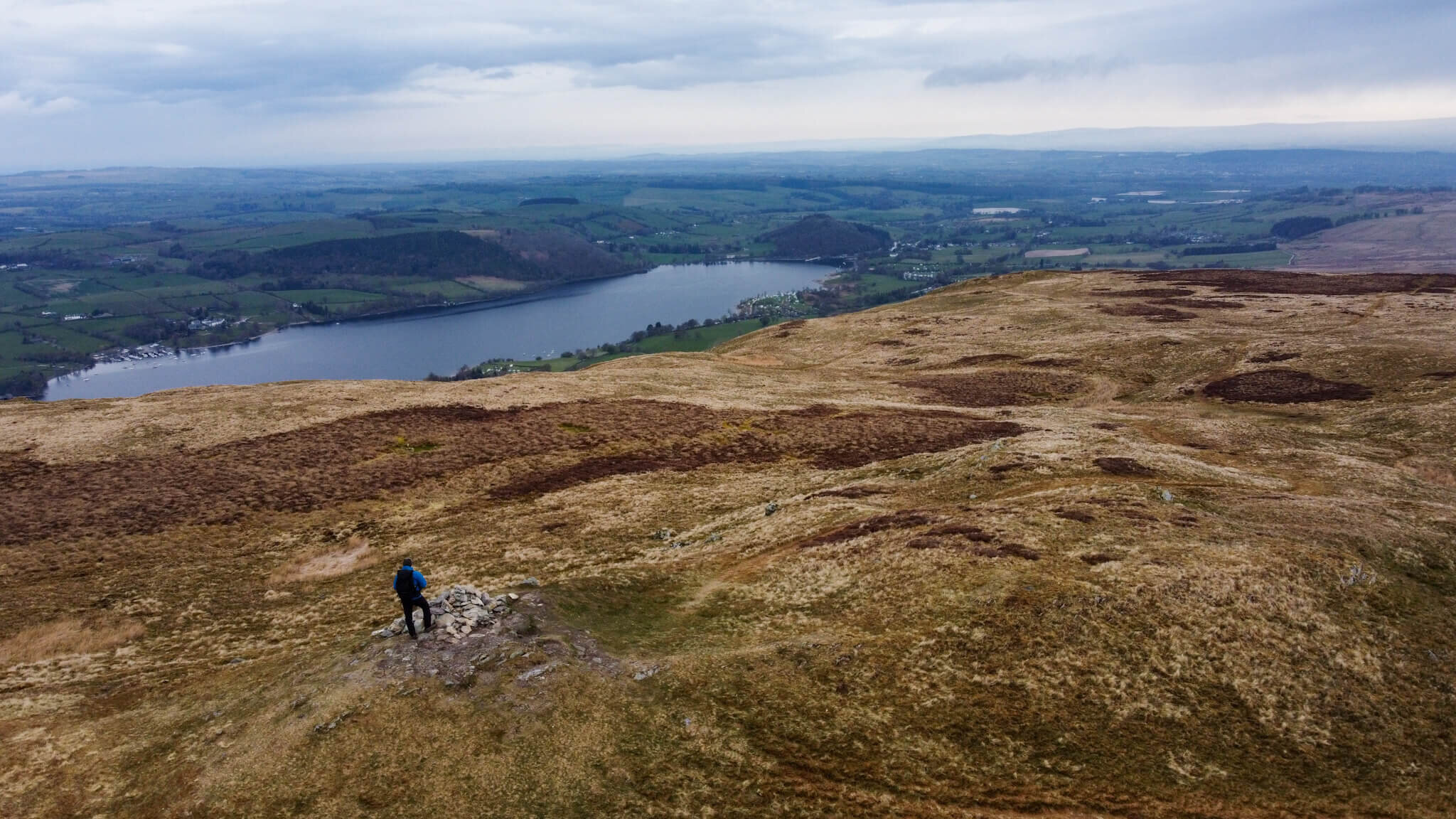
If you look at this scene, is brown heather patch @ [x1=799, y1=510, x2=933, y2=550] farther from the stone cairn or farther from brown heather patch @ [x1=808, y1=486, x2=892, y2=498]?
the stone cairn

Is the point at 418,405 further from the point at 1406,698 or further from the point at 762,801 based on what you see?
the point at 1406,698

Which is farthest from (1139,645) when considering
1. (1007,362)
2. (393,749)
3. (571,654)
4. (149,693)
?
Answer: (1007,362)

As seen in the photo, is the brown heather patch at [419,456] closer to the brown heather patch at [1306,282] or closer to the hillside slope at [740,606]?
the hillside slope at [740,606]

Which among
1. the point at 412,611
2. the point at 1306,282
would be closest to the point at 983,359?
the point at 1306,282

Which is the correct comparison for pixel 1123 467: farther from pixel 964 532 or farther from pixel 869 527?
pixel 869 527

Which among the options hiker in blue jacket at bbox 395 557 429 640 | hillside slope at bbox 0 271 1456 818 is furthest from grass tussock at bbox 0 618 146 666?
hiker in blue jacket at bbox 395 557 429 640

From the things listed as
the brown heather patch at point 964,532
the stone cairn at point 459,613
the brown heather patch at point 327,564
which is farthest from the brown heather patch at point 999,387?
the stone cairn at point 459,613
